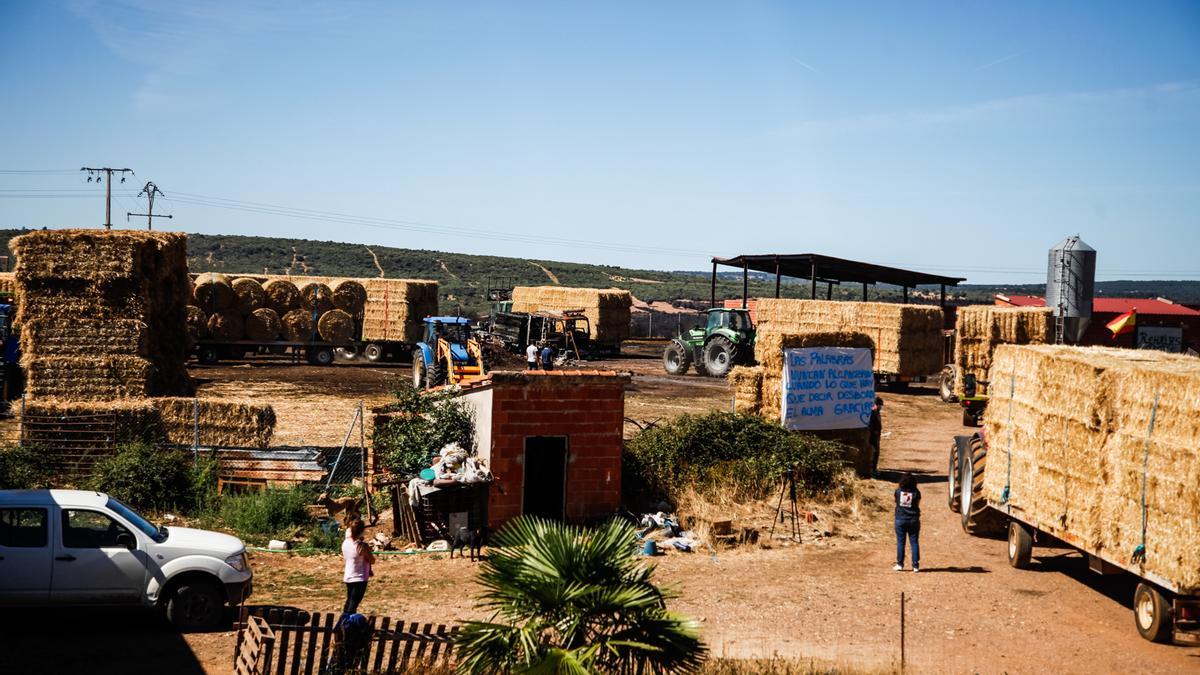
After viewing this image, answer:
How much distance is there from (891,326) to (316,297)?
65.5 ft

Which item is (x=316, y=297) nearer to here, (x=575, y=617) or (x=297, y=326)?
(x=297, y=326)

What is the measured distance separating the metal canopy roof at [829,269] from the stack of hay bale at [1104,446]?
22.8 meters

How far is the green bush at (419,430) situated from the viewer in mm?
16141

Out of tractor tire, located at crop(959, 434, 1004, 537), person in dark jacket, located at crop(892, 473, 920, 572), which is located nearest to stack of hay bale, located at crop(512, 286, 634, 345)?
tractor tire, located at crop(959, 434, 1004, 537)

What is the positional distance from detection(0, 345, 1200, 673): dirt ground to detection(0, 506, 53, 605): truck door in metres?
0.50

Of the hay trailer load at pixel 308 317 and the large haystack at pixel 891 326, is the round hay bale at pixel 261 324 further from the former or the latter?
the large haystack at pixel 891 326

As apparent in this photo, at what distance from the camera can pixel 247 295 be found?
37031mm

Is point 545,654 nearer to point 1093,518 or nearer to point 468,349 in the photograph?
point 1093,518

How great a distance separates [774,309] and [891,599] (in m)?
24.9

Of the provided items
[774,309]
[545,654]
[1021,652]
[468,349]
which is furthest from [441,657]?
[774,309]

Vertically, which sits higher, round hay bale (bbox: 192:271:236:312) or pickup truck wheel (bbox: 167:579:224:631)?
round hay bale (bbox: 192:271:236:312)

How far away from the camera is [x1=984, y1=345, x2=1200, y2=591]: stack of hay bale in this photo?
9539mm

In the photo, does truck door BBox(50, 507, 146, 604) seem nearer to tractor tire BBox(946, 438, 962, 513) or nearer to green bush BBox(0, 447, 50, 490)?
green bush BBox(0, 447, 50, 490)

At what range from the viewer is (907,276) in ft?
131
